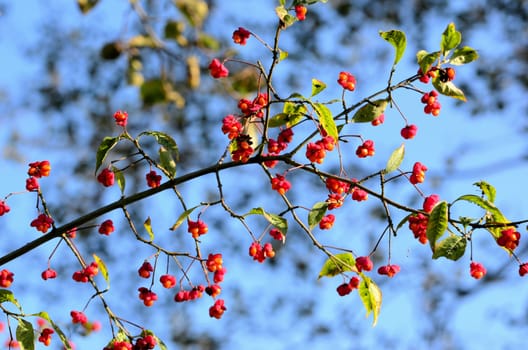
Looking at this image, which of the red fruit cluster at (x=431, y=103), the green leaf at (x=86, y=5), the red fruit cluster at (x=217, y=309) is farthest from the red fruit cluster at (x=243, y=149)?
the green leaf at (x=86, y=5)

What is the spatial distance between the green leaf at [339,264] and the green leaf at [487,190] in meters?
0.28

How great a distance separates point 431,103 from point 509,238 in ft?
1.17

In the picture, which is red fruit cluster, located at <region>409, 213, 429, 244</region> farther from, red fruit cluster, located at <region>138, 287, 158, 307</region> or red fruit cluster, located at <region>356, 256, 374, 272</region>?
red fruit cluster, located at <region>138, 287, 158, 307</region>

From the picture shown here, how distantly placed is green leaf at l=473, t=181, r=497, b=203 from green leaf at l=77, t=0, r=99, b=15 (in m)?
1.91

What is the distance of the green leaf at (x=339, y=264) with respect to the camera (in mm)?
1691

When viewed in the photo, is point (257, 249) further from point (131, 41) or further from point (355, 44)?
point (355, 44)

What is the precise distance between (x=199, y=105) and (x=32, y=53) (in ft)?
6.89

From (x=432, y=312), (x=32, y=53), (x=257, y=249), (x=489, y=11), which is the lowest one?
(x=257, y=249)

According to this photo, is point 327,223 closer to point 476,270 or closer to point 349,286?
point 349,286

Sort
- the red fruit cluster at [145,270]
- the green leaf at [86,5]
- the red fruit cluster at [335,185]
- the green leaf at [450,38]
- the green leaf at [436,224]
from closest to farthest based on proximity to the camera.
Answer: the green leaf at [436,224], the green leaf at [450,38], the red fruit cluster at [335,185], the red fruit cluster at [145,270], the green leaf at [86,5]

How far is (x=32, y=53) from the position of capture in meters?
9.09

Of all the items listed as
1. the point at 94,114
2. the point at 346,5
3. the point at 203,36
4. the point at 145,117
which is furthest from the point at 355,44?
the point at 203,36

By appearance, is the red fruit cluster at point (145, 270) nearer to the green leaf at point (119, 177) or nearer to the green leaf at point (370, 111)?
the green leaf at point (119, 177)

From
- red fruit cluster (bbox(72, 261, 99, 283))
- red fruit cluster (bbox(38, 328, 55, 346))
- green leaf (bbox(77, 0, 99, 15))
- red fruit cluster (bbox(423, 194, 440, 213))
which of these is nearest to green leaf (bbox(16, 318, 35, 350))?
red fruit cluster (bbox(72, 261, 99, 283))
